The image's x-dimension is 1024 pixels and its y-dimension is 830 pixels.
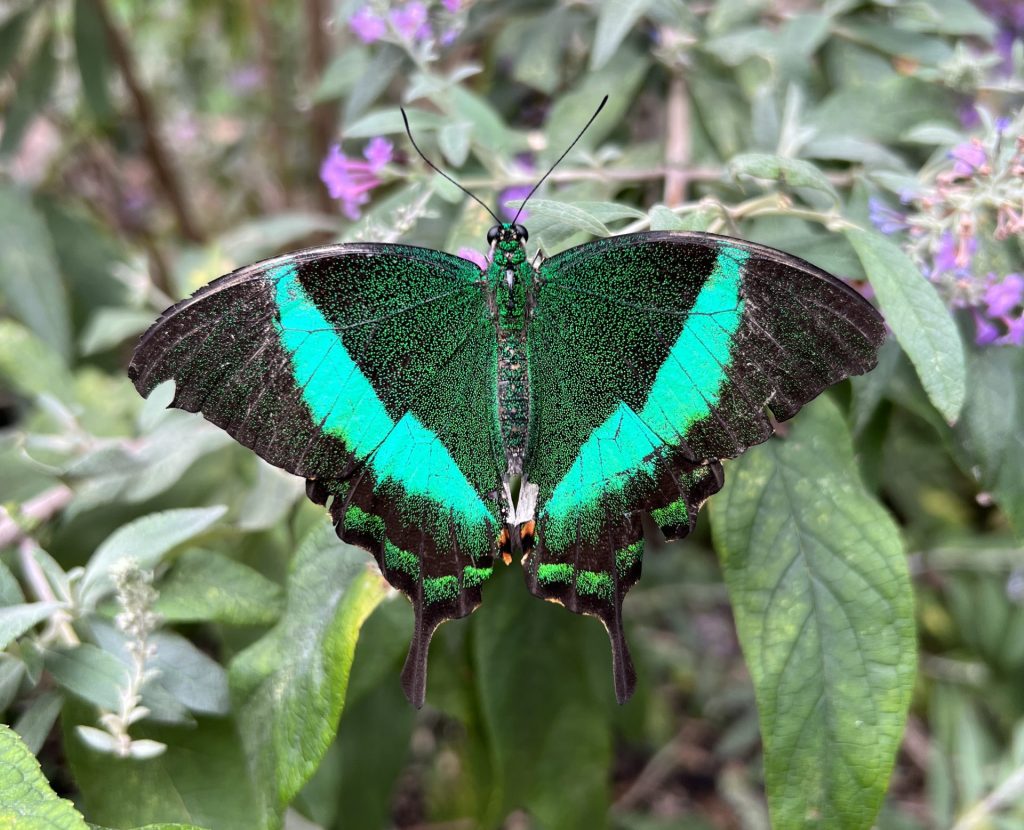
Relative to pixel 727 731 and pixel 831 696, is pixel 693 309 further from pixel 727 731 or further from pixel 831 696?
pixel 727 731

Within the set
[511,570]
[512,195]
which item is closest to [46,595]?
[511,570]

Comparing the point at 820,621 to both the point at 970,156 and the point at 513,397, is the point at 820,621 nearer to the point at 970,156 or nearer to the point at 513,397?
the point at 513,397

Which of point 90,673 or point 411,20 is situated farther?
point 411,20

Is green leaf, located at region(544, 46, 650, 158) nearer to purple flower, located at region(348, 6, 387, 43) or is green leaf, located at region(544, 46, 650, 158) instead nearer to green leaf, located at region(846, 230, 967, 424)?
purple flower, located at region(348, 6, 387, 43)

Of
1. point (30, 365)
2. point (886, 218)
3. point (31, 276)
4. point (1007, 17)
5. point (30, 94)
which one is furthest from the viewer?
point (30, 94)

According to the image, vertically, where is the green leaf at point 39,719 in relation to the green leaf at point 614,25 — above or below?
below

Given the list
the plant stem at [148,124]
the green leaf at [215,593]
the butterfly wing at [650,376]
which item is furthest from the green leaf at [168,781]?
the plant stem at [148,124]

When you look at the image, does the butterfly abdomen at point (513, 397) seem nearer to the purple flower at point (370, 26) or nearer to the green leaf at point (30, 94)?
the purple flower at point (370, 26)
